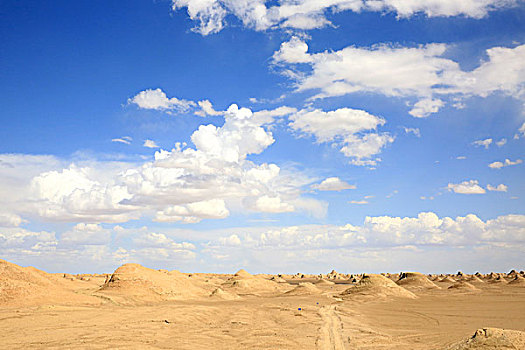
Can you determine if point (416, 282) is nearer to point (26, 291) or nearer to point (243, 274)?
point (243, 274)

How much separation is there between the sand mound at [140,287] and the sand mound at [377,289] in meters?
23.5

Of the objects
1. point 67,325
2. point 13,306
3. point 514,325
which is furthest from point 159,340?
point 514,325

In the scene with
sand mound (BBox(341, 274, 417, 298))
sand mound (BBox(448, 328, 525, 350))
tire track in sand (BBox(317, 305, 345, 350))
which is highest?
sand mound (BBox(448, 328, 525, 350))

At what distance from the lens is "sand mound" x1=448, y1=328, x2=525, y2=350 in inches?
575

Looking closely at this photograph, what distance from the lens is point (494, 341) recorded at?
14984 millimetres

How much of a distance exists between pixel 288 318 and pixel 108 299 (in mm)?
20047

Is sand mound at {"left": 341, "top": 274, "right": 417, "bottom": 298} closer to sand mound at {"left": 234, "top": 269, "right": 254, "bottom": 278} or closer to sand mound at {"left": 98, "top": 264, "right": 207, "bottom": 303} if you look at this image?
sand mound at {"left": 98, "top": 264, "right": 207, "bottom": 303}

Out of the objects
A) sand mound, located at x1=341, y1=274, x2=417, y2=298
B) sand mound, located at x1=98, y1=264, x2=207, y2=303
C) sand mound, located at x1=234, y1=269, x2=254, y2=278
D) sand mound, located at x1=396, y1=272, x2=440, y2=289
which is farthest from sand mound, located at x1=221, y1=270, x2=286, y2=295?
sand mound, located at x1=396, y1=272, x2=440, y2=289

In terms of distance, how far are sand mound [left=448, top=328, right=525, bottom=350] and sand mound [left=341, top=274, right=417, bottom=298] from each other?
4230 cm

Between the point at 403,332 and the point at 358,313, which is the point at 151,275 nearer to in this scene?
the point at 358,313

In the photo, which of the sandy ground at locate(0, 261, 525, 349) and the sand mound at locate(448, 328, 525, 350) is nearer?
the sand mound at locate(448, 328, 525, 350)

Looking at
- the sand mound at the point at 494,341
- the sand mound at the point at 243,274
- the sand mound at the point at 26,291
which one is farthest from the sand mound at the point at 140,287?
the sand mound at the point at 243,274

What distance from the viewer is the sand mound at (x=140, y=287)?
157ft

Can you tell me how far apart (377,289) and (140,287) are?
32.8 m
